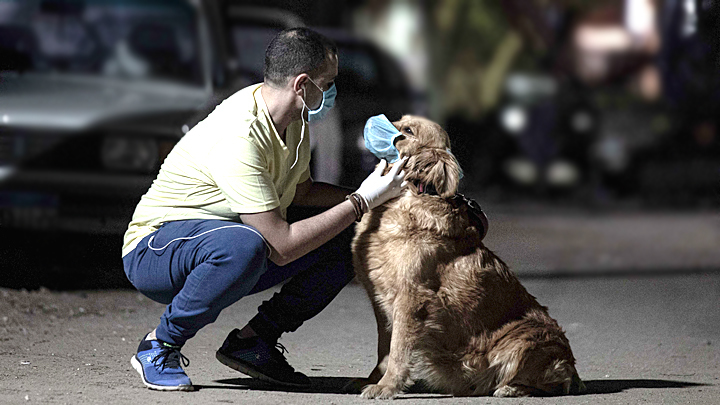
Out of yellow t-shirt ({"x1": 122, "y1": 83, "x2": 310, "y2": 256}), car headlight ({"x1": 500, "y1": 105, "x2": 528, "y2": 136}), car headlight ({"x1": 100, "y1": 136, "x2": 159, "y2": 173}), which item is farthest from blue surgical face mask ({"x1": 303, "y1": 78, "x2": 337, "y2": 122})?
car headlight ({"x1": 500, "y1": 105, "x2": 528, "y2": 136})

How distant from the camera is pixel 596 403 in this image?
4.05 metres

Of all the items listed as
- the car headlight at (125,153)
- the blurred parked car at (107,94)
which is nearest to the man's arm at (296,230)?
the blurred parked car at (107,94)

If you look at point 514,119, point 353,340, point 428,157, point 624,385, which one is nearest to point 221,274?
point 428,157

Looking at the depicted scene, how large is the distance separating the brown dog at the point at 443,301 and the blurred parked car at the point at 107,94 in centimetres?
252

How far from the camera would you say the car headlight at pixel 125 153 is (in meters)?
7.38

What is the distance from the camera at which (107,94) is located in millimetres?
7727

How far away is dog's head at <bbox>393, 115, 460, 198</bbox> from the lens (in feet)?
13.4

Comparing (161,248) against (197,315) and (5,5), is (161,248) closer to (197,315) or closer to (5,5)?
(197,315)

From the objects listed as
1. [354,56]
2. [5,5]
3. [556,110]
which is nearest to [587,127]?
[556,110]

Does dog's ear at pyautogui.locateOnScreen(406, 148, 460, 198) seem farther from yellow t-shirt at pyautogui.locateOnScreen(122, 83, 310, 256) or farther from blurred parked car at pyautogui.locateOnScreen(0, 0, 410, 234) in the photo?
blurred parked car at pyautogui.locateOnScreen(0, 0, 410, 234)

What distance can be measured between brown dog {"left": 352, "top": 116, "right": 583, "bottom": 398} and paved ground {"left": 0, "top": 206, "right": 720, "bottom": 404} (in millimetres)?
119

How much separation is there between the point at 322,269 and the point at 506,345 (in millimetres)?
901

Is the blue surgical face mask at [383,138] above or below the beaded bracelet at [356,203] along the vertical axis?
above

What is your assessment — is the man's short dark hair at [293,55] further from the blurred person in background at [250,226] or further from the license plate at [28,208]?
the license plate at [28,208]
